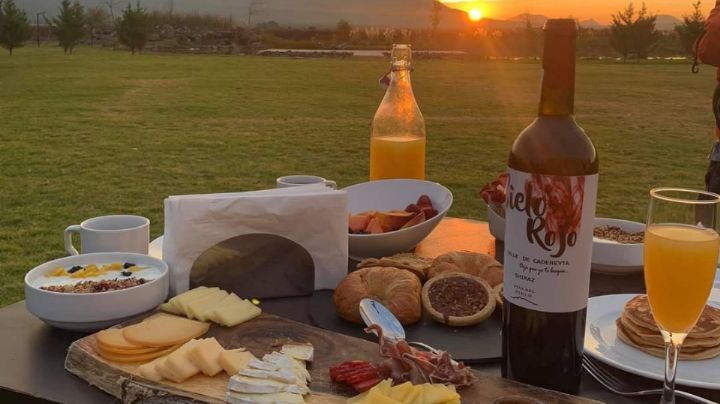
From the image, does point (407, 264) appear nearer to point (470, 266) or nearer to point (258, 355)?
point (470, 266)

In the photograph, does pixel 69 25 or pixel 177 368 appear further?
pixel 69 25

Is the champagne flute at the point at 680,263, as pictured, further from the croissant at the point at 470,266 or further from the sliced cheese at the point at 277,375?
the sliced cheese at the point at 277,375

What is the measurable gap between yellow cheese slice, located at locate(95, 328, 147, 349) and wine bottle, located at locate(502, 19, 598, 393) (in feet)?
2.34

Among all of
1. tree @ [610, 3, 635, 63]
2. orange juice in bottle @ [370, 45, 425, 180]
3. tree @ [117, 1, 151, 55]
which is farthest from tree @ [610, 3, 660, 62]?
orange juice in bottle @ [370, 45, 425, 180]

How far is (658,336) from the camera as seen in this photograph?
138 cm

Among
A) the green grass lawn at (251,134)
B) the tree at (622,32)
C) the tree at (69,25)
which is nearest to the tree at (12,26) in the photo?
the tree at (69,25)

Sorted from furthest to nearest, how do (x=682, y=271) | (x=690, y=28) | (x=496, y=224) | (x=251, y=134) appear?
(x=690, y=28) → (x=251, y=134) → (x=496, y=224) → (x=682, y=271)

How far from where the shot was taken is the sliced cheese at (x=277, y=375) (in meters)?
1.21

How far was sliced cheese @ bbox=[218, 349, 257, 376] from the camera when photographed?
1276mm

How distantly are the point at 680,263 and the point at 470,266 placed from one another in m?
0.63

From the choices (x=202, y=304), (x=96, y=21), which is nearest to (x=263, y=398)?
(x=202, y=304)

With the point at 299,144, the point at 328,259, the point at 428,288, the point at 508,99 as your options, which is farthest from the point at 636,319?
the point at 508,99

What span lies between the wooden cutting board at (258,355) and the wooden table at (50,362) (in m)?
0.04

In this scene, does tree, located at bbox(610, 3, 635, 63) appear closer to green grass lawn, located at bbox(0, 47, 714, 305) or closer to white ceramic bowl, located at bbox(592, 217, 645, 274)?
green grass lawn, located at bbox(0, 47, 714, 305)
